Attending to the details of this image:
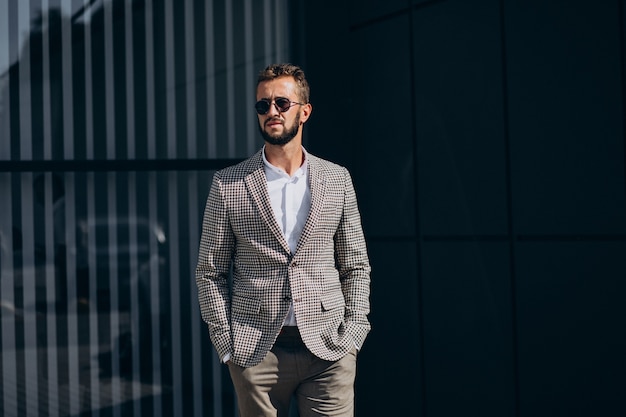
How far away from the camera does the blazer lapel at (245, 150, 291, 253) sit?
3855 mm

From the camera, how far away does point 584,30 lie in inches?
194

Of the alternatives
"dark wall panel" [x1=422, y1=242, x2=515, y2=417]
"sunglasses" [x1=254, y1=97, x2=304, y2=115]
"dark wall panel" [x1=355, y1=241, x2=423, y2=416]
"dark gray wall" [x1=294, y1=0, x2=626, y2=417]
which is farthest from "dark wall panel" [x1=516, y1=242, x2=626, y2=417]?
"sunglasses" [x1=254, y1=97, x2=304, y2=115]

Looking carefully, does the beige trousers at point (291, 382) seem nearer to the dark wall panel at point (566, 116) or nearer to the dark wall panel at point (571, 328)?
the dark wall panel at point (571, 328)

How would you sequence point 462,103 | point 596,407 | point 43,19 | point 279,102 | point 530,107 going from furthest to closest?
1. point 43,19
2. point 462,103
3. point 530,107
4. point 596,407
5. point 279,102

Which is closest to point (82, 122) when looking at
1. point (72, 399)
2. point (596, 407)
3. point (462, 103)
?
point (72, 399)

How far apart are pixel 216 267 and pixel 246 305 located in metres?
0.23

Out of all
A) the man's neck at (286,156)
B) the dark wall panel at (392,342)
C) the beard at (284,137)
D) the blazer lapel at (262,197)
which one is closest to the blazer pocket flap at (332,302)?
the blazer lapel at (262,197)

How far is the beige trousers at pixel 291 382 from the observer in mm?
3852

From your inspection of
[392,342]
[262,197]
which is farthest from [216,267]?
[392,342]

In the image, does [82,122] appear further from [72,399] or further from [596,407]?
[596,407]

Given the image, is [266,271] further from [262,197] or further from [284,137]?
[284,137]

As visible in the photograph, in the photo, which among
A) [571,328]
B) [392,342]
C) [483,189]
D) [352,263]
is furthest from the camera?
[392,342]

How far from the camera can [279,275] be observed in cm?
388

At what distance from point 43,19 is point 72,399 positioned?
8.48 feet
